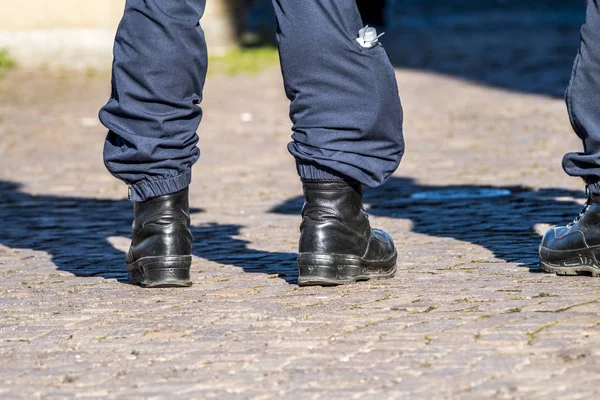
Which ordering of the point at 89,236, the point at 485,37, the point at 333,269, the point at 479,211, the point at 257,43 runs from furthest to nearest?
the point at 485,37 < the point at 257,43 < the point at 479,211 < the point at 89,236 < the point at 333,269

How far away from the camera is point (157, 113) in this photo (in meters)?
3.33

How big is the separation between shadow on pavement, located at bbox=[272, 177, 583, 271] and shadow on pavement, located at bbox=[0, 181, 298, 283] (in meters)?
0.66

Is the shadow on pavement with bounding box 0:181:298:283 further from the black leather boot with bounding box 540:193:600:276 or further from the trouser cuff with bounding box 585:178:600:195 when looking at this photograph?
the trouser cuff with bounding box 585:178:600:195

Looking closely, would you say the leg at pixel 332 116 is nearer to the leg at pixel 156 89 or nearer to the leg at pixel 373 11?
the leg at pixel 156 89

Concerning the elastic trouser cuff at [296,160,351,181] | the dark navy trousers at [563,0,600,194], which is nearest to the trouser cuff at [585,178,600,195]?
the dark navy trousers at [563,0,600,194]

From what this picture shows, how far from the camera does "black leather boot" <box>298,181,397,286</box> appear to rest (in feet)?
11.0

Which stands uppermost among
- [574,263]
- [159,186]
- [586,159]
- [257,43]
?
[586,159]

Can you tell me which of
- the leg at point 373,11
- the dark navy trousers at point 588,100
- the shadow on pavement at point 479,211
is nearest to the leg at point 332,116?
the dark navy trousers at point 588,100

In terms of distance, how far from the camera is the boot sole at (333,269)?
3.36 meters

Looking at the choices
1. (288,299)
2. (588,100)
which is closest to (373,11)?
(588,100)

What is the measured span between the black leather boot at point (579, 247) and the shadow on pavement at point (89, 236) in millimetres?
726

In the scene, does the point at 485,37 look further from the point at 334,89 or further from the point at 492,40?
the point at 334,89

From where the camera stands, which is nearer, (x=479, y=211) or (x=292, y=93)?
(x=292, y=93)

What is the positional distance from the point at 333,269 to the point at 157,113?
2.03 ft
